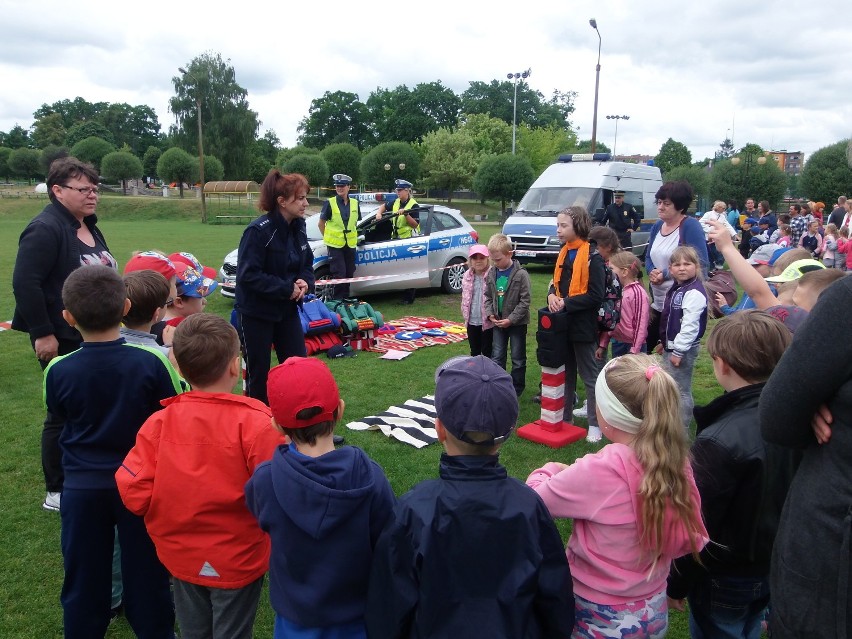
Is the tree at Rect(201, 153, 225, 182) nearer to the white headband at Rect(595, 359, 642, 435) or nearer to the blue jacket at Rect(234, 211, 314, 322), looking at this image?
the blue jacket at Rect(234, 211, 314, 322)

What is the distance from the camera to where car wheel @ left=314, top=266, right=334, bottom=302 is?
9.50 meters

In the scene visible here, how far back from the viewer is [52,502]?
157 inches

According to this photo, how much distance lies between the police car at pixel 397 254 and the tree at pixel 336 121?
7270cm

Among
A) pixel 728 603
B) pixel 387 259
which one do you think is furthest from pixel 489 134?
pixel 728 603

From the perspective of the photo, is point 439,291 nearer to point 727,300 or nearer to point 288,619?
point 727,300

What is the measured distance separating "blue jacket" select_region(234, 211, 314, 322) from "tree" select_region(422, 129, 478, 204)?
146 feet

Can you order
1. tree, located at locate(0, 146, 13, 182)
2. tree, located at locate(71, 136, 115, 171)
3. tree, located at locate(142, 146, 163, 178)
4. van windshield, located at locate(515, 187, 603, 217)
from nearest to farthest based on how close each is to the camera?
van windshield, located at locate(515, 187, 603, 217) < tree, located at locate(71, 136, 115, 171) < tree, located at locate(0, 146, 13, 182) < tree, located at locate(142, 146, 163, 178)

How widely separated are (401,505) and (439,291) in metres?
10.6

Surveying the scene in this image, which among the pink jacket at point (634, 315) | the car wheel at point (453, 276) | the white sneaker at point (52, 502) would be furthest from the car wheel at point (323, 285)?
the white sneaker at point (52, 502)

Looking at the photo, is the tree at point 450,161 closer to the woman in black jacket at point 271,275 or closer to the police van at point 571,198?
the police van at point 571,198

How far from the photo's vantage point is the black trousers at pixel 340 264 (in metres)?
9.98

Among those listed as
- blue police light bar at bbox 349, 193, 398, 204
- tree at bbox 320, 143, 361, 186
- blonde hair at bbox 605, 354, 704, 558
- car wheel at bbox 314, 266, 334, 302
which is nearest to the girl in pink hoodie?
blonde hair at bbox 605, 354, 704, 558

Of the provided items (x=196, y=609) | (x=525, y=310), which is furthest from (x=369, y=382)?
(x=196, y=609)

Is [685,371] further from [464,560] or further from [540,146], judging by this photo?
[540,146]
